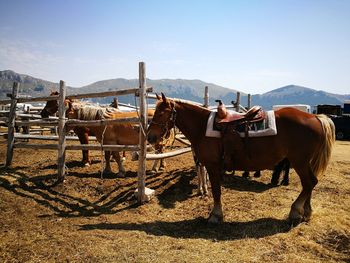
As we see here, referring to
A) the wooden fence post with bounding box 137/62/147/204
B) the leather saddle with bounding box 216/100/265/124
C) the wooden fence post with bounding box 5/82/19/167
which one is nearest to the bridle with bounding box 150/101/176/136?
the wooden fence post with bounding box 137/62/147/204

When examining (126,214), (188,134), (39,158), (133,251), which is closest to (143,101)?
(188,134)

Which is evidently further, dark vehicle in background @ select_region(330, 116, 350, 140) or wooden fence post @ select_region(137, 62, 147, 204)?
dark vehicle in background @ select_region(330, 116, 350, 140)

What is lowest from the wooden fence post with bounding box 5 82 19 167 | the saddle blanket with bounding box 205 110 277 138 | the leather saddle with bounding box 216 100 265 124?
the wooden fence post with bounding box 5 82 19 167

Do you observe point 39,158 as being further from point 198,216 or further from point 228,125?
point 228,125

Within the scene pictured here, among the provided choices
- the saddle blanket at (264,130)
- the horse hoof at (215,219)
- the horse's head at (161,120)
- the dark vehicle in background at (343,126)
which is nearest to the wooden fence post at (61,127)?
the horse's head at (161,120)

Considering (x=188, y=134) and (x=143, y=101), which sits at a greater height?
(x=143, y=101)

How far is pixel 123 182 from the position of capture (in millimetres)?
7617

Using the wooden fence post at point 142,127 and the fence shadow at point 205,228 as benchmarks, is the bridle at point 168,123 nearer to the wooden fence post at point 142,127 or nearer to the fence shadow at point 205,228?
the wooden fence post at point 142,127

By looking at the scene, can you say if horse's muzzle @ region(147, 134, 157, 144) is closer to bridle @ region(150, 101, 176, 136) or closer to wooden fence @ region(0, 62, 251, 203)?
bridle @ region(150, 101, 176, 136)

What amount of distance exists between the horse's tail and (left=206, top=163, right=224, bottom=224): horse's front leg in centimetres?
179

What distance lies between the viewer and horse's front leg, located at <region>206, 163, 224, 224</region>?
5684 millimetres

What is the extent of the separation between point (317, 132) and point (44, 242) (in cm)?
487

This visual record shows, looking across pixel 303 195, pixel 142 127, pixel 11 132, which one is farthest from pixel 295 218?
pixel 11 132

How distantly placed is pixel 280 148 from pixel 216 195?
1.46m
